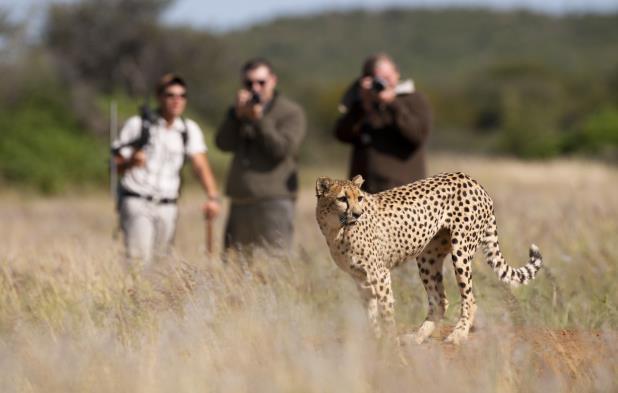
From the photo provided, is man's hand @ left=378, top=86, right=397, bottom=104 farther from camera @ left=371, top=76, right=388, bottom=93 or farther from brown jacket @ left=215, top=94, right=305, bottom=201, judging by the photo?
brown jacket @ left=215, top=94, right=305, bottom=201

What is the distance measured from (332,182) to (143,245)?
9.39ft

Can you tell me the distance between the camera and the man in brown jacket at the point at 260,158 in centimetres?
839

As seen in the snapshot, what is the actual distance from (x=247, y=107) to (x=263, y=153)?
1.14ft

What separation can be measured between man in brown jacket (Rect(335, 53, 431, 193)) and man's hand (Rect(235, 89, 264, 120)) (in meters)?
0.55

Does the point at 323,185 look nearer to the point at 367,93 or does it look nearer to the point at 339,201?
the point at 339,201

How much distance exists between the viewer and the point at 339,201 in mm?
5586

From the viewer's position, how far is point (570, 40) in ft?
377

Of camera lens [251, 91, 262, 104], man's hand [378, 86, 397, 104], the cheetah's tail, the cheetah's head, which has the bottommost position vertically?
the cheetah's tail

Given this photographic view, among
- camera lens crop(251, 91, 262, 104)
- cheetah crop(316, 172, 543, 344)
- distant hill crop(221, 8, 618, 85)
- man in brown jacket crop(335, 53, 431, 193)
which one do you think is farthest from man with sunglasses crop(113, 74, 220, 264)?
distant hill crop(221, 8, 618, 85)

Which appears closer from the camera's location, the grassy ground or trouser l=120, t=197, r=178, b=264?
the grassy ground

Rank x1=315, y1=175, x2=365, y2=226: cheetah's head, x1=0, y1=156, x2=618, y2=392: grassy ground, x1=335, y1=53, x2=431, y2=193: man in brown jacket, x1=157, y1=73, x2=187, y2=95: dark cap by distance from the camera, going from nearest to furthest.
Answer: x1=0, y1=156, x2=618, y2=392: grassy ground → x1=315, y1=175, x2=365, y2=226: cheetah's head → x1=335, y1=53, x2=431, y2=193: man in brown jacket → x1=157, y1=73, x2=187, y2=95: dark cap

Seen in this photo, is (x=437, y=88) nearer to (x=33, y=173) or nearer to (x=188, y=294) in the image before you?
(x=33, y=173)

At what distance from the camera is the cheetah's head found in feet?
18.3

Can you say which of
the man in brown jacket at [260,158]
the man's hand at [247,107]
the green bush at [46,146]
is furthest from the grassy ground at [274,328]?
the green bush at [46,146]
